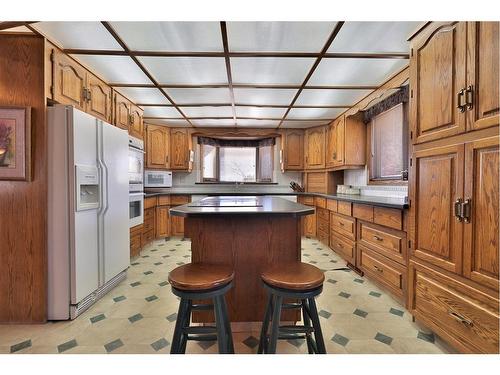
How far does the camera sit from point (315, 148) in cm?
458

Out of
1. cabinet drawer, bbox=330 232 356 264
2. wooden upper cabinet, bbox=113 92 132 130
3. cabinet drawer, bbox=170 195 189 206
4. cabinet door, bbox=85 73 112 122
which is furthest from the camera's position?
cabinet drawer, bbox=170 195 189 206

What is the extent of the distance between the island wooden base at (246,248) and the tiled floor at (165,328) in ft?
0.65

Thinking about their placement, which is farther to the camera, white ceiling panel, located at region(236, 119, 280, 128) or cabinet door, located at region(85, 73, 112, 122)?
white ceiling panel, located at region(236, 119, 280, 128)

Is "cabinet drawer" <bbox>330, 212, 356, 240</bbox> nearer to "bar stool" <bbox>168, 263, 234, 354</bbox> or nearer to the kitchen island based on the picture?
the kitchen island

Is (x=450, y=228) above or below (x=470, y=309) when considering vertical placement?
above

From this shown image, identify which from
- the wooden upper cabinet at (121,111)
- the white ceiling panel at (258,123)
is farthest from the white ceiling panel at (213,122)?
the wooden upper cabinet at (121,111)

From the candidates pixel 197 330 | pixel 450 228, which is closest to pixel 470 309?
pixel 450 228

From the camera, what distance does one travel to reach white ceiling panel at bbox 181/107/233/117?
3.54 meters

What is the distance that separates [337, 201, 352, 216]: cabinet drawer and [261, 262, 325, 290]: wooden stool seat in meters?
1.84

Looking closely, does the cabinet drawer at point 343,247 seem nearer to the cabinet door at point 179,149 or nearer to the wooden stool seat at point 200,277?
the wooden stool seat at point 200,277

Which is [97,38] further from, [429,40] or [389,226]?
[389,226]

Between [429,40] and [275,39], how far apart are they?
1.09 m

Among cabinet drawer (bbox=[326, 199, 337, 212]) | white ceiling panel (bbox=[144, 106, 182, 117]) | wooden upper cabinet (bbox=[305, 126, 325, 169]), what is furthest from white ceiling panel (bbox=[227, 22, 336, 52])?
wooden upper cabinet (bbox=[305, 126, 325, 169])
